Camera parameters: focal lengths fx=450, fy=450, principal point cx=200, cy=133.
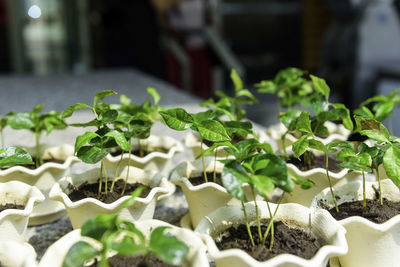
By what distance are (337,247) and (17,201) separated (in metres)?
0.64

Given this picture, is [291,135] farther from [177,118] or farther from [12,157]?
[12,157]

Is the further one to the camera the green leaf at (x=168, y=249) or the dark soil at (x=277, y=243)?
the dark soil at (x=277, y=243)

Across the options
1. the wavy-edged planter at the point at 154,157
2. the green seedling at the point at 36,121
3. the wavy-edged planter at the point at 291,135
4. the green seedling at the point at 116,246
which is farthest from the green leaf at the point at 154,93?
the green seedling at the point at 116,246

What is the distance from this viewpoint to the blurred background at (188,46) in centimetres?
322

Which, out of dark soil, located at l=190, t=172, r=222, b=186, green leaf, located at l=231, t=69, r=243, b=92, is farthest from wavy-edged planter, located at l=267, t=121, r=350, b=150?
dark soil, located at l=190, t=172, r=222, b=186

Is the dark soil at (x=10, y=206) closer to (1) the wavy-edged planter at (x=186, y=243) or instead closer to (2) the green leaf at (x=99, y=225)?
(1) the wavy-edged planter at (x=186, y=243)

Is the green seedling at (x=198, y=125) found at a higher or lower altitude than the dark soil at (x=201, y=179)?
higher

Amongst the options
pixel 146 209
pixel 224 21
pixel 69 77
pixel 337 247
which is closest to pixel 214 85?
pixel 69 77

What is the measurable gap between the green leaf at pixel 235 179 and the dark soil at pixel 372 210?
0.30 m

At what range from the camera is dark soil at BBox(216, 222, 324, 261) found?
729 mm

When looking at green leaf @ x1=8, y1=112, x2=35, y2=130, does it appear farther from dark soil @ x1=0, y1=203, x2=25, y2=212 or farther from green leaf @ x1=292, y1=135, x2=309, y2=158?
green leaf @ x1=292, y1=135, x2=309, y2=158

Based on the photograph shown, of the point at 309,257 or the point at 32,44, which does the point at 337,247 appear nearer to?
the point at 309,257

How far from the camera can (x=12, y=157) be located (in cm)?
86

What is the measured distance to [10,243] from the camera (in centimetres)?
68
